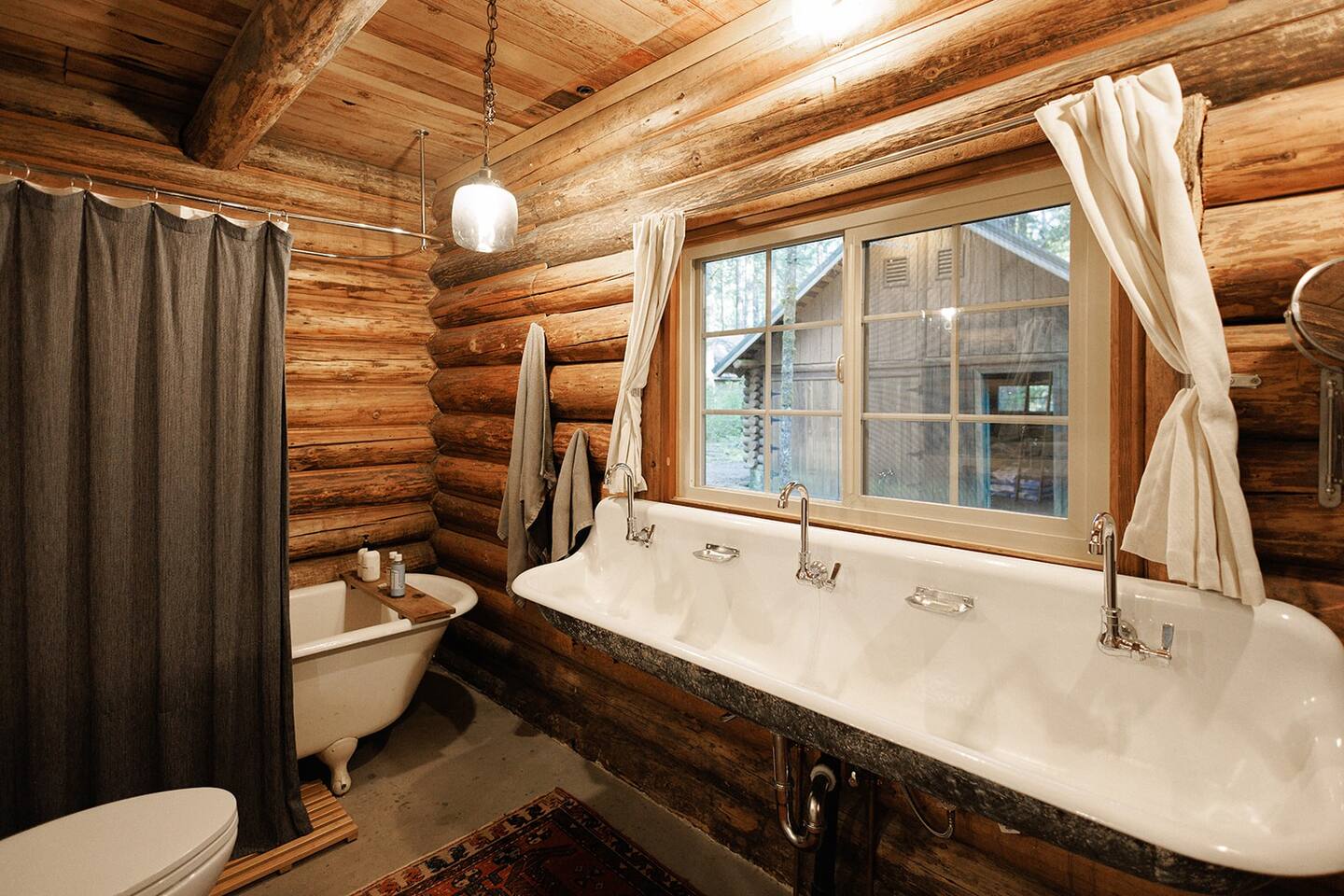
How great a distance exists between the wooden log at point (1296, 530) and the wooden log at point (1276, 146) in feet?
1.99

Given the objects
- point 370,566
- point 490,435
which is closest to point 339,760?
point 370,566

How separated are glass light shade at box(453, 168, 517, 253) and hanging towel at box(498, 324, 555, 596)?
0.61 metres

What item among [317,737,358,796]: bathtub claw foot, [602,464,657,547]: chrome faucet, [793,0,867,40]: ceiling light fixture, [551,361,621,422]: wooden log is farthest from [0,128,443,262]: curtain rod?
[317,737,358,796]: bathtub claw foot

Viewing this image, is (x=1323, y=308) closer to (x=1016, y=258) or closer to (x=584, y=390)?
(x=1016, y=258)

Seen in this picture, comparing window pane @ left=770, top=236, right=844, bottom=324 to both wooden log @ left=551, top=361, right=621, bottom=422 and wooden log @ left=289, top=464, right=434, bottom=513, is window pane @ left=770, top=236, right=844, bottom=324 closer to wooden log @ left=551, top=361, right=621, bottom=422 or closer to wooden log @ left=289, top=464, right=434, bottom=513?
wooden log @ left=551, top=361, right=621, bottom=422

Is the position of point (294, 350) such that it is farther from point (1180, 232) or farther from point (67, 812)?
point (1180, 232)

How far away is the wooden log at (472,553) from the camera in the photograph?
10.9ft

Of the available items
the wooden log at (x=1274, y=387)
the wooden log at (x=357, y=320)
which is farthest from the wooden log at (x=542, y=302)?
the wooden log at (x=1274, y=387)

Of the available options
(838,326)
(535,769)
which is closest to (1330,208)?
(838,326)

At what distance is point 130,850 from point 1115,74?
9.30 ft

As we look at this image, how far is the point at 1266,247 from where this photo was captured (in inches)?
50.9

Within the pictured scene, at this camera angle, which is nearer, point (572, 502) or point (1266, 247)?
point (1266, 247)

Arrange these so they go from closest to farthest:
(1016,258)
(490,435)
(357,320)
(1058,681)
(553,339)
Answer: (1058,681), (1016,258), (553,339), (490,435), (357,320)

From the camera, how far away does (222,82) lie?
2.45 meters
